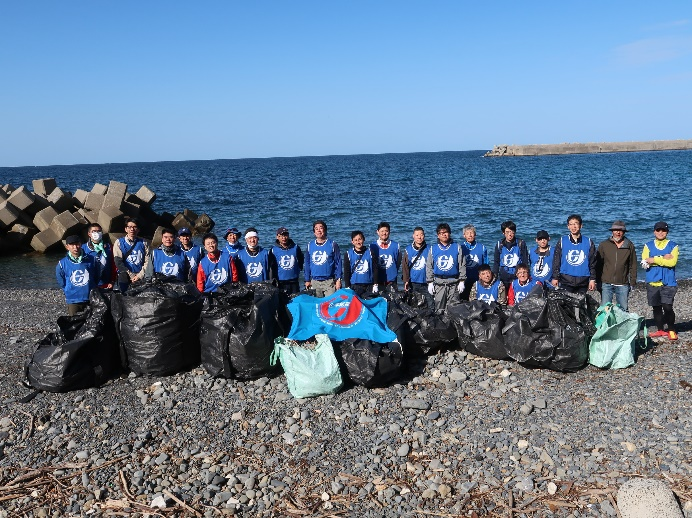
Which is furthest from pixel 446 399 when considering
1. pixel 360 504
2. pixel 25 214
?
pixel 25 214

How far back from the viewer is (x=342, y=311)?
Answer: 7363 millimetres

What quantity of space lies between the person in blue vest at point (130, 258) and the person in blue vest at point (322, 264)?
251 cm

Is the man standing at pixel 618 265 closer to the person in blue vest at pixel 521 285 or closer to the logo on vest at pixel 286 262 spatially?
the person in blue vest at pixel 521 285

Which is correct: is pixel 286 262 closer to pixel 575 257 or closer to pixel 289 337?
pixel 289 337

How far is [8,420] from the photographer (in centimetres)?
602

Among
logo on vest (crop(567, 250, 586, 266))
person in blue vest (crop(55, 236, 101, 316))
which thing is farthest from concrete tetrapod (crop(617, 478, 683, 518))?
person in blue vest (crop(55, 236, 101, 316))

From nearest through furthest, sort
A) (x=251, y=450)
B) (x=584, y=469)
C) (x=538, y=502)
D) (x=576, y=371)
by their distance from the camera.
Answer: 1. (x=538, y=502)
2. (x=584, y=469)
3. (x=251, y=450)
4. (x=576, y=371)

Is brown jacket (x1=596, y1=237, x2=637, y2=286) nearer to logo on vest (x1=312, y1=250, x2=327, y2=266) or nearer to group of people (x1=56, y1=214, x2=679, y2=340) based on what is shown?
group of people (x1=56, y1=214, x2=679, y2=340)

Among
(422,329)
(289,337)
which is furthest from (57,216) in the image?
(422,329)

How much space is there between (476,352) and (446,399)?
1.10m

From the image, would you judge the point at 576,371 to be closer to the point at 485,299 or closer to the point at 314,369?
the point at 485,299

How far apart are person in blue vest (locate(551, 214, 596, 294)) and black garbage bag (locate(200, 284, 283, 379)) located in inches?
167

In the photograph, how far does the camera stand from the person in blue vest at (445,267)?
8.81m

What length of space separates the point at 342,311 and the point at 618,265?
3.91m
